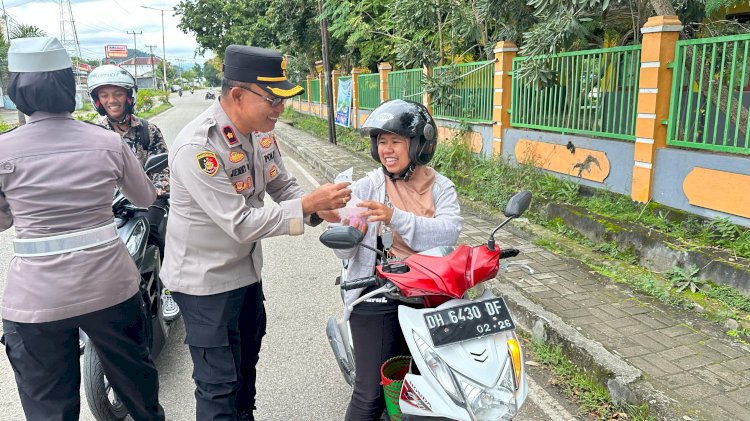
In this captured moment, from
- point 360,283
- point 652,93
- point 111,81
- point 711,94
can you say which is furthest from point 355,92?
point 360,283

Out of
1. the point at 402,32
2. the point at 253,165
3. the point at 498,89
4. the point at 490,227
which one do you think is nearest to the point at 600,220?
the point at 490,227

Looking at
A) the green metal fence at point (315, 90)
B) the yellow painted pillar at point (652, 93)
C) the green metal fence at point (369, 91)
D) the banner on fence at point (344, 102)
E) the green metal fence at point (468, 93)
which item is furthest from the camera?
the green metal fence at point (315, 90)

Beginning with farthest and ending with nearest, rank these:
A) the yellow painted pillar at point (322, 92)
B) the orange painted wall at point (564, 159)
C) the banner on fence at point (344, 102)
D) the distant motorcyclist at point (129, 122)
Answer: the yellow painted pillar at point (322, 92) → the banner on fence at point (344, 102) → the orange painted wall at point (564, 159) → the distant motorcyclist at point (129, 122)

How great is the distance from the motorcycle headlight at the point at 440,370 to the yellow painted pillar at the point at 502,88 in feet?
21.5

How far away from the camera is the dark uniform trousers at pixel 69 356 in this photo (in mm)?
2139

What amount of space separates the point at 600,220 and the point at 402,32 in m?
7.35

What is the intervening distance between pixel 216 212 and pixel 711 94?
4.55 meters

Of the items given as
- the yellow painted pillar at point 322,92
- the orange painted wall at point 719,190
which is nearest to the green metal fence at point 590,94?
the orange painted wall at point 719,190

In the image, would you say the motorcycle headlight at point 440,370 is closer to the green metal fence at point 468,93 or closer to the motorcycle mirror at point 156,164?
the motorcycle mirror at point 156,164

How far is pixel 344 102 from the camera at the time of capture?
1695 cm

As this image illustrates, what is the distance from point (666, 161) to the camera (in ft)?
16.8

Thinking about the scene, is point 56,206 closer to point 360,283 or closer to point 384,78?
point 360,283

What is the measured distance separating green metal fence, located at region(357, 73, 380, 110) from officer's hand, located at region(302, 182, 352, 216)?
40.8ft

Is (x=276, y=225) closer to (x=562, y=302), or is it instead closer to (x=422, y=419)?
(x=422, y=419)
